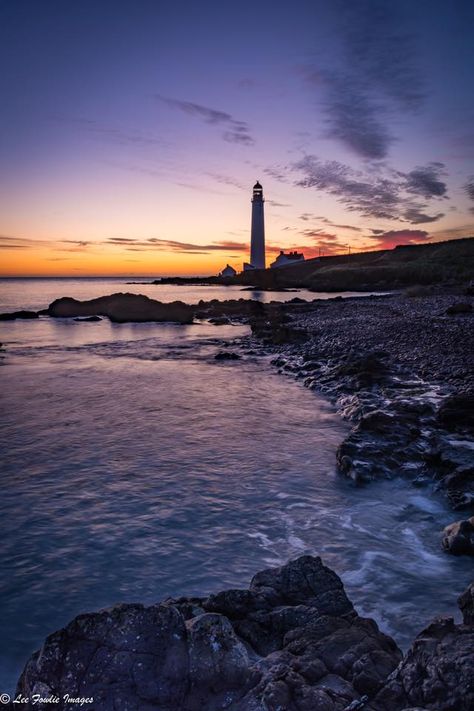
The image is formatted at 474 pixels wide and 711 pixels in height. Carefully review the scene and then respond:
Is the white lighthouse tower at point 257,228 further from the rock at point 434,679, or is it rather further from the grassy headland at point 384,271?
the rock at point 434,679

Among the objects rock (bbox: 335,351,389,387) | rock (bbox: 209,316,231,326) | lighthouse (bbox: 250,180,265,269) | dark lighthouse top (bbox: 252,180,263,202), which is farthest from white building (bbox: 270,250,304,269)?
rock (bbox: 335,351,389,387)

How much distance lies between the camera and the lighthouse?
8119 cm

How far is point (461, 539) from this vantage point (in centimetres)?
475

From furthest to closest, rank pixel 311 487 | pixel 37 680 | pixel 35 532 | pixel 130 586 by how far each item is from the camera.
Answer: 1. pixel 311 487
2. pixel 35 532
3. pixel 130 586
4. pixel 37 680

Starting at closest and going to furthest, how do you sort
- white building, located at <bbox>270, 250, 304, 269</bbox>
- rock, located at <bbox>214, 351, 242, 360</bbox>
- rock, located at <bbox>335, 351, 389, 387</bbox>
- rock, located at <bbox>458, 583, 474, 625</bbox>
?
rock, located at <bbox>458, 583, 474, 625</bbox>, rock, located at <bbox>335, 351, 389, 387</bbox>, rock, located at <bbox>214, 351, 242, 360</bbox>, white building, located at <bbox>270, 250, 304, 269</bbox>

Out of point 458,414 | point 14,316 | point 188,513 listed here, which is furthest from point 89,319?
point 188,513

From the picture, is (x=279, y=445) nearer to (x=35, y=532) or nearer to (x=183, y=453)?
(x=183, y=453)

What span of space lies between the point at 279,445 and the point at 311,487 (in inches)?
74.0

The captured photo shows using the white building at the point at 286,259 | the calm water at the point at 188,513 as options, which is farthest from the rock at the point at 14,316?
the white building at the point at 286,259

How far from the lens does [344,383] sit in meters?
12.1

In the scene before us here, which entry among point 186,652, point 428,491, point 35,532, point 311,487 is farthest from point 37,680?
point 428,491

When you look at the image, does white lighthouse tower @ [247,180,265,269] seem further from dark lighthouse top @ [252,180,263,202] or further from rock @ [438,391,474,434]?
rock @ [438,391,474,434]

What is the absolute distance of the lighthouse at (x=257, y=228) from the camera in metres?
81.2

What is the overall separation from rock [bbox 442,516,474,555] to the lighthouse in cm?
8051
